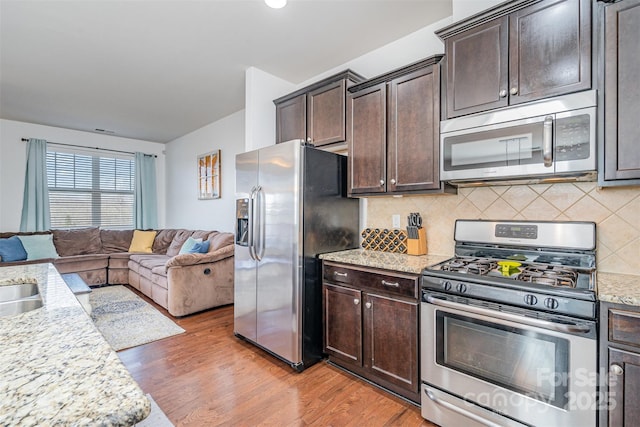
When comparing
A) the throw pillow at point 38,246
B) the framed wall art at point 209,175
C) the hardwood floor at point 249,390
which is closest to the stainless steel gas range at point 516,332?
the hardwood floor at point 249,390

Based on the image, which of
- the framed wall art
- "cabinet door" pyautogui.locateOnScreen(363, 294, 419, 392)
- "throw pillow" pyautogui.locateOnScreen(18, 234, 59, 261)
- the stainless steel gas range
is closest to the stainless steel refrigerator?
"cabinet door" pyautogui.locateOnScreen(363, 294, 419, 392)

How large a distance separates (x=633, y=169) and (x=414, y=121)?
1196mm

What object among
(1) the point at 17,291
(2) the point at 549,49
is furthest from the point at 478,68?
(1) the point at 17,291

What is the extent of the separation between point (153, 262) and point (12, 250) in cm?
190

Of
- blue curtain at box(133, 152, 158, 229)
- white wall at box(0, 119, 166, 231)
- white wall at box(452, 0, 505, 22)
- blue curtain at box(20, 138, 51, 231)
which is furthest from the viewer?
blue curtain at box(133, 152, 158, 229)

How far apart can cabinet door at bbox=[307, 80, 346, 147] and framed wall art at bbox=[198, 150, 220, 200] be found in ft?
8.37

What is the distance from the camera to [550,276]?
1615 mm

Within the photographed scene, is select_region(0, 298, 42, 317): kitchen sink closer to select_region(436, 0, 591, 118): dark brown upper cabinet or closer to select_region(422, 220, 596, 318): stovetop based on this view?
select_region(422, 220, 596, 318): stovetop

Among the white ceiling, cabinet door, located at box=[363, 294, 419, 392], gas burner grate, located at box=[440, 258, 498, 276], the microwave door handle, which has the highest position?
the white ceiling

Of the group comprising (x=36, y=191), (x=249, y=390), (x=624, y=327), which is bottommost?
(x=249, y=390)

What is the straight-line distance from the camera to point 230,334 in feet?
10.2

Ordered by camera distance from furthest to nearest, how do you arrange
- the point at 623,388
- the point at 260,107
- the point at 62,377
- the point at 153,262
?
the point at 153,262
the point at 260,107
the point at 623,388
the point at 62,377

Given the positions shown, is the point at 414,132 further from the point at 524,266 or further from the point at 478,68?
the point at 524,266

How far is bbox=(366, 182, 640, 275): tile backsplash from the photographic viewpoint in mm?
1732
